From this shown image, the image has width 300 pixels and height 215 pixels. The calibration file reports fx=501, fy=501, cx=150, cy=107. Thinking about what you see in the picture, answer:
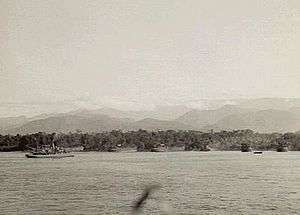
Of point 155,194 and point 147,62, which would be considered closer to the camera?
point 147,62

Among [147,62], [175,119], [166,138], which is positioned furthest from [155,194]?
[147,62]

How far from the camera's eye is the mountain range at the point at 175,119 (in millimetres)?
4203

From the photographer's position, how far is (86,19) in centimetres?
398

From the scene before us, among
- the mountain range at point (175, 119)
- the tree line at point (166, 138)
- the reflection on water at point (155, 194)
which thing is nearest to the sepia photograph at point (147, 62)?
the mountain range at point (175, 119)

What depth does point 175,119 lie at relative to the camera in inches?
183

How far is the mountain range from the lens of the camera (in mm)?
4203

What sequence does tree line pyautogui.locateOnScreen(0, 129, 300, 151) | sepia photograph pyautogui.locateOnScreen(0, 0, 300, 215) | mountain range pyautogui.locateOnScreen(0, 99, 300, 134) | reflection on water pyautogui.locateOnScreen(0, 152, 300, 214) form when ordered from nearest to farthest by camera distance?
1. sepia photograph pyautogui.locateOnScreen(0, 0, 300, 215)
2. mountain range pyautogui.locateOnScreen(0, 99, 300, 134)
3. reflection on water pyautogui.locateOnScreen(0, 152, 300, 214)
4. tree line pyautogui.locateOnScreen(0, 129, 300, 151)

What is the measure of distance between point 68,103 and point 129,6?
36.9 inches

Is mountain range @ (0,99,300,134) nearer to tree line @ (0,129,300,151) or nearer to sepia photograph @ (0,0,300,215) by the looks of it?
sepia photograph @ (0,0,300,215)

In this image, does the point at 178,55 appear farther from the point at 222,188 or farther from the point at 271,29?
the point at 222,188

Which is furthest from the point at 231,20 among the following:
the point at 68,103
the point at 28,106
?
the point at 28,106

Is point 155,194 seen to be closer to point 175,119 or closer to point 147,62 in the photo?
point 175,119

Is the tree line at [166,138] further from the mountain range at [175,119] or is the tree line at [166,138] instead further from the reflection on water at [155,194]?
the reflection on water at [155,194]

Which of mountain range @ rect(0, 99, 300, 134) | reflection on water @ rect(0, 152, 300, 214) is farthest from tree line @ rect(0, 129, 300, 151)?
reflection on water @ rect(0, 152, 300, 214)
